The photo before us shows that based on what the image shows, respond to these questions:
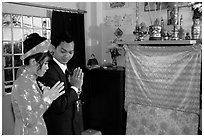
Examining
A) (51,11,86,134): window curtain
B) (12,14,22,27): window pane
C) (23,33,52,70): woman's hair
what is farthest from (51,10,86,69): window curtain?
(23,33,52,70): woman's hair

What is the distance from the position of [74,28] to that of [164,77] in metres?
1.45

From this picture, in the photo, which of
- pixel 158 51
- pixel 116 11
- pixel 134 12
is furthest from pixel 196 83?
pixel 116 11

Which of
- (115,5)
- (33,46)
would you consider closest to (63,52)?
(33,46)

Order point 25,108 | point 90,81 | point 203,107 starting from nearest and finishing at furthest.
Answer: point 25,108 → point 203,107 → point 90,81

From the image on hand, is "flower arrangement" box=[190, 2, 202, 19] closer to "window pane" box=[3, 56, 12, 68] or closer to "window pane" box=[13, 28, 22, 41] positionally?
"window pane" box=[13, 28, 22, 41]

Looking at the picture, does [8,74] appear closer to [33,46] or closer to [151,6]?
[33,46]

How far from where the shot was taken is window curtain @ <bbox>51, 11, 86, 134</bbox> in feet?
11.4

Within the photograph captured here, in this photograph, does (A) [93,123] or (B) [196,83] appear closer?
(B) [196,83]

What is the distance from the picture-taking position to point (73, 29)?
12.0 feet

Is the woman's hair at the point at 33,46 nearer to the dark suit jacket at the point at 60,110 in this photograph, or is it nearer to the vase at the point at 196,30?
the dark suit jacket at the point at 60,110

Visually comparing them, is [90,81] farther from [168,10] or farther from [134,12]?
[168,10]

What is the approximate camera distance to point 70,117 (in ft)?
6.27

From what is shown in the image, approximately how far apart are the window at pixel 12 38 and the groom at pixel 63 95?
148 cm

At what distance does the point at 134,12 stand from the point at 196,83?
134 centimetres
